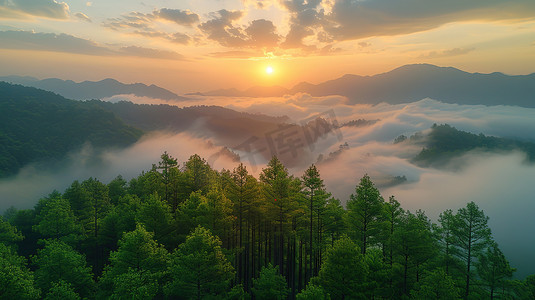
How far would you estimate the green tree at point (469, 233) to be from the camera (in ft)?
103

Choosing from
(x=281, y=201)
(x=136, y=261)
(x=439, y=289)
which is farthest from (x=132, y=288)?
(x=439, y=289)

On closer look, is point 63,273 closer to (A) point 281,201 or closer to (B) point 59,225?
(B) point 59,225

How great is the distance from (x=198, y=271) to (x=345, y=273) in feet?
47.0

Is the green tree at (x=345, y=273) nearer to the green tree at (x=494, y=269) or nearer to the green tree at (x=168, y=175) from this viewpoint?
the green tree at (x=494, y=269)

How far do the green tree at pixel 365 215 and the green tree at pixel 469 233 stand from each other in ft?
29.5

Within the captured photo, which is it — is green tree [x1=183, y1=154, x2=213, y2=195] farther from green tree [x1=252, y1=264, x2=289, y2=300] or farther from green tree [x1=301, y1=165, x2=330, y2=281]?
green tree [x1=252, y1=264, x2=289, y2=300]

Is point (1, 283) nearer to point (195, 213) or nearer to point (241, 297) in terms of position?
point (195, 213)

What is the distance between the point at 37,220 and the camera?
46125mm

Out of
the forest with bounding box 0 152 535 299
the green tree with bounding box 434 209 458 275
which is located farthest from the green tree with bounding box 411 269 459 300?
the green tree with bounding box 434 209 458 275

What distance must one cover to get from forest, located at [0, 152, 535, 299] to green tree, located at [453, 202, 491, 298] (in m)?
0.11

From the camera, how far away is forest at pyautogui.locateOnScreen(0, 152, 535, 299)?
2644 cm

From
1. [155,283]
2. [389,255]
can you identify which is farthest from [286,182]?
[155,283]

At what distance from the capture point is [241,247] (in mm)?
37406

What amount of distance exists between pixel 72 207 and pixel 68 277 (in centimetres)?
2298
